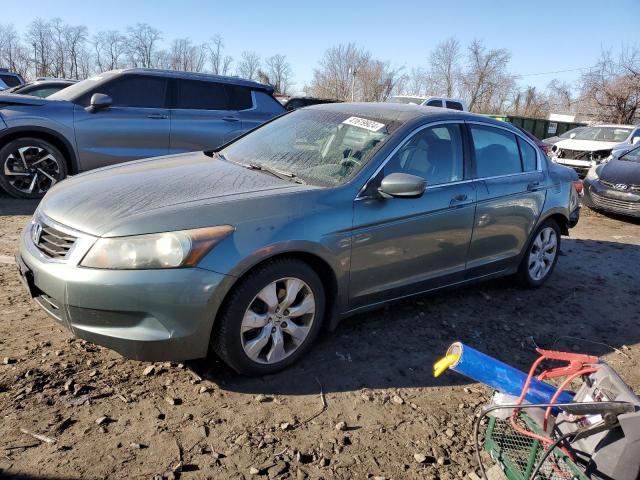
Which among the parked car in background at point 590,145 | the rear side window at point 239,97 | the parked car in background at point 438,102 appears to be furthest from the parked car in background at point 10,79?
the parked car in background at point 590,145

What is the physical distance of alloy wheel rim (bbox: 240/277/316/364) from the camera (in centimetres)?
287

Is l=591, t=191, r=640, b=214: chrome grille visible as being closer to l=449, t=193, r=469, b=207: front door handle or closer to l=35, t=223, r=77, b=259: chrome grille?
l=449, t=193, r=469, b=207: front door handle

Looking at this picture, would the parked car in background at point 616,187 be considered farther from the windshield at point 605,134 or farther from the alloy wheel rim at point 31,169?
the alloy wheel rim at point 31,169

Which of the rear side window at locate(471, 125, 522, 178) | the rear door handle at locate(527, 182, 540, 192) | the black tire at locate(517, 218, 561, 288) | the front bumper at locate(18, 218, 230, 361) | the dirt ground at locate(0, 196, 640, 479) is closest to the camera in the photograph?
the dirt ground at locate(0, 196, 640, 479)

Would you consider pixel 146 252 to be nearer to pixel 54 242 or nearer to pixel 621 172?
pixel 54 242

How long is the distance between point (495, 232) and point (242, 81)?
16.9ft

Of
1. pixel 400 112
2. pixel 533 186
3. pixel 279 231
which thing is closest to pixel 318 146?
pixel 400 112

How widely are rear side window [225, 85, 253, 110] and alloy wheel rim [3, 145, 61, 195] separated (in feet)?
8.47

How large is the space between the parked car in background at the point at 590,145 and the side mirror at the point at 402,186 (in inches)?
422

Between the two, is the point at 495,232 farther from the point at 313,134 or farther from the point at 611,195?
the point at 611,195

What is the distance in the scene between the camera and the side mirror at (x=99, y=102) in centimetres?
655

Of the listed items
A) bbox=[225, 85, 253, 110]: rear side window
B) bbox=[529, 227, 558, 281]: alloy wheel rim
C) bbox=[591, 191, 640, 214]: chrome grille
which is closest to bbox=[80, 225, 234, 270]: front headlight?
bbox=[529, 227, 558, 281]: alloy wheel rim

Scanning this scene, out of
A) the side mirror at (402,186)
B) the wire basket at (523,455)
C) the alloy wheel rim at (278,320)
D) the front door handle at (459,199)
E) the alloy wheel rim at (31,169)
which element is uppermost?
the side mirror at (402,186)

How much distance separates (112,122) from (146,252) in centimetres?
490
